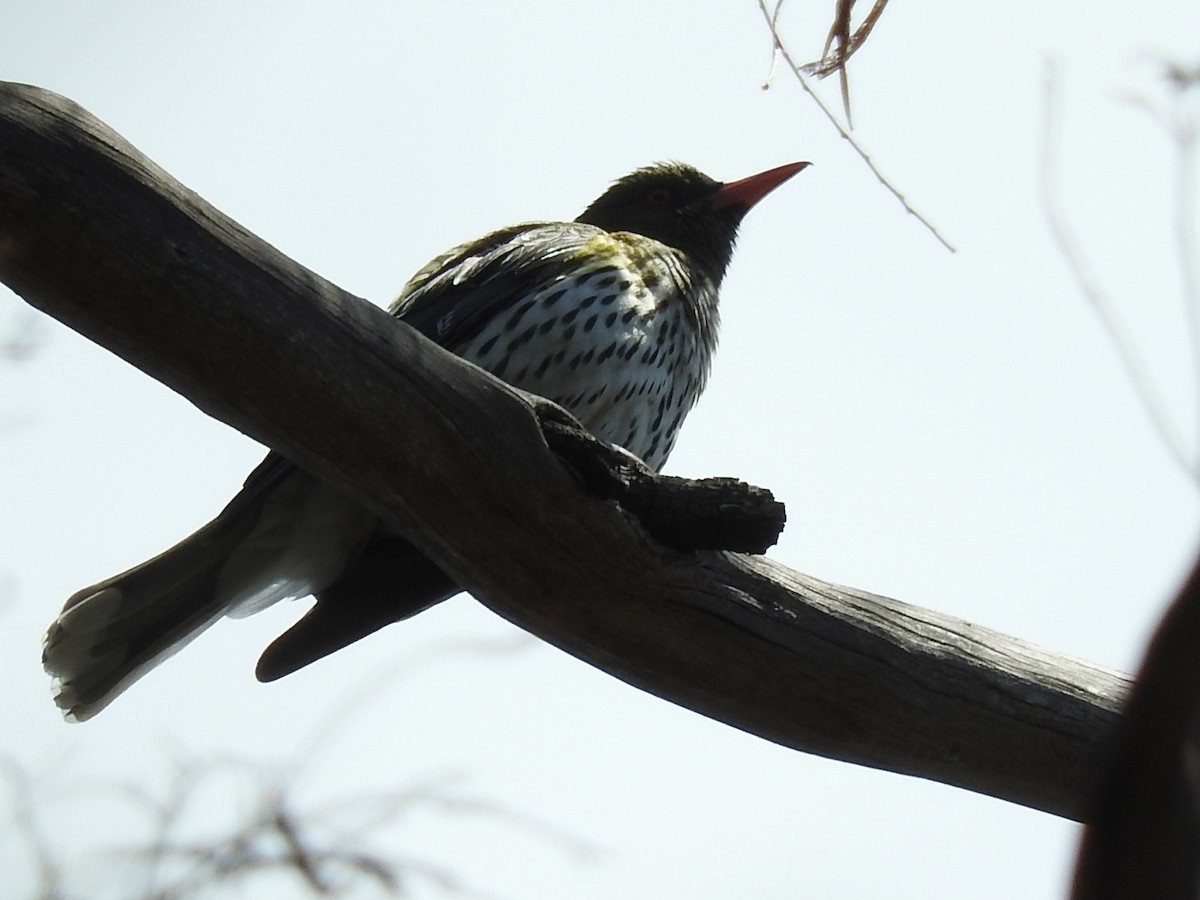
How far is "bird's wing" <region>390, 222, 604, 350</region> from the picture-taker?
4.27 m

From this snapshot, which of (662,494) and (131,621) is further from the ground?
(662,494)

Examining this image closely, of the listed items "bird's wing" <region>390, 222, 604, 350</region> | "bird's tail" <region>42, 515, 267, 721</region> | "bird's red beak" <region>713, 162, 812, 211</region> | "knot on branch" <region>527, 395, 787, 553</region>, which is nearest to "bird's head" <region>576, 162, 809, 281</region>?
"bird's red beak" <region>713, 162, 812, 211</region>

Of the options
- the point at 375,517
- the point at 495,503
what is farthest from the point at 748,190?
the point at 495,503

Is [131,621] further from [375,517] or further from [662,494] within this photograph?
[662,494]

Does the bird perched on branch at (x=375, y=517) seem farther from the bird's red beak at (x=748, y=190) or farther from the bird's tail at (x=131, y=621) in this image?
the bird's red beak at (x=748, y=190)

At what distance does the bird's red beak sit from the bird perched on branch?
566mm

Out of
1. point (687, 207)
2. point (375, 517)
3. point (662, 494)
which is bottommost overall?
point (375, 517)

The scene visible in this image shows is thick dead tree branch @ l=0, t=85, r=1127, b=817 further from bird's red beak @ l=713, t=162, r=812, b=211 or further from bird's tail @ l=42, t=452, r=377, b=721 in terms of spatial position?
bird's red beak @ l=713, t=162, r=812, b=211

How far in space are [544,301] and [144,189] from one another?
1891mm

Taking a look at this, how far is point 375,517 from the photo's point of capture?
399 cm

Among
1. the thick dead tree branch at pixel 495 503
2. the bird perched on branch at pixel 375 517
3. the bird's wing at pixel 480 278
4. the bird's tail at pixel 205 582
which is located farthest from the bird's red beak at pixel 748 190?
the thick dead tree branch at pixel 495 503

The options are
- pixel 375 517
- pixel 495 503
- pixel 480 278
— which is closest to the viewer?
pixel 495 503

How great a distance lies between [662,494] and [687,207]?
2912mm

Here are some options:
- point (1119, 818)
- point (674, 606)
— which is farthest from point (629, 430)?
point (1119, 818)
